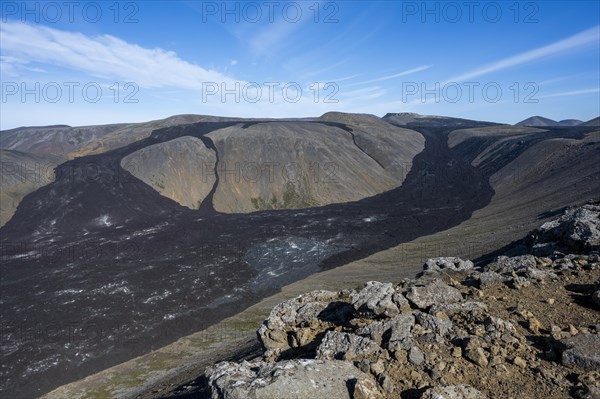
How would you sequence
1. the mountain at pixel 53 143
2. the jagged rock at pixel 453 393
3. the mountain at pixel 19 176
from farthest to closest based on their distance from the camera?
the mountain at pixel 53 143 → the mountain at pixel 19 176 → the jagged rock at pixel 453 393

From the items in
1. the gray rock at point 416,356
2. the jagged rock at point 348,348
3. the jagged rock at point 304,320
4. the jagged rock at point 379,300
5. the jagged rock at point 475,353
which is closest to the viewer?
the jagged rock at point 475,353

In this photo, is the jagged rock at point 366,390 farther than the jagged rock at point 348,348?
No

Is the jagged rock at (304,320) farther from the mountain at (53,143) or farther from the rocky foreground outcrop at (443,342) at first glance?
the mountain at (53,143)

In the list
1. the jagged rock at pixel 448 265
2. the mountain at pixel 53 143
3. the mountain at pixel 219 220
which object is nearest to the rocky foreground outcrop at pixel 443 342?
the jagged rock at pixel 448 265

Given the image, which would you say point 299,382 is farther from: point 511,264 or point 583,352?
point 511,264

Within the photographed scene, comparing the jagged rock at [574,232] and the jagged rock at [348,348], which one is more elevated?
the jagged rock at [574,232]

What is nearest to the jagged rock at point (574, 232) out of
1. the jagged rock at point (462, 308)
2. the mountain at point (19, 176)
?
the jagged rock at point (462, 308)
